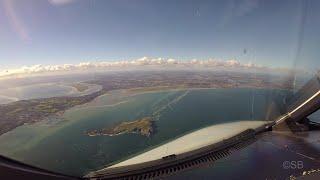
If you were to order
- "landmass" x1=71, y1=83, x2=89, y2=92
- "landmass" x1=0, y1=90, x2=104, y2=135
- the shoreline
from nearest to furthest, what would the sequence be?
"landmass" x1=0, y1=90, x2=104, y2=135
"landmass" x1=71, y1=83, x2=89, y2=92
the shoreline

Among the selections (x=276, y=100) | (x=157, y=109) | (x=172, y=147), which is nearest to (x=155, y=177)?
(x=172, y=147)

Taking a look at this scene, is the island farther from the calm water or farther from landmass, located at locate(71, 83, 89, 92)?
landmass, located at locate(71, 83, 89, 92)

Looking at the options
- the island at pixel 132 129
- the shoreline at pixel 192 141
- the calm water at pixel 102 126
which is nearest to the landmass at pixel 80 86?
the calm water at pixel 102 126

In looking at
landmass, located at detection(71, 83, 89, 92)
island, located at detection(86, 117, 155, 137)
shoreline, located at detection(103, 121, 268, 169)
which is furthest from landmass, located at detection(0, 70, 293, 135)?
shoreline, located at detection(103, 121, 268, 169)

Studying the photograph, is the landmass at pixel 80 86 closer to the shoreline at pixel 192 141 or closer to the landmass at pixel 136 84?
the landmass at pixel 136 84

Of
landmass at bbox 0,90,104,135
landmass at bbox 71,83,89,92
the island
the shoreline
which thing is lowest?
the shoreline

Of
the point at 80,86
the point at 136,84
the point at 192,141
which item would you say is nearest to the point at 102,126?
the point at 80,86

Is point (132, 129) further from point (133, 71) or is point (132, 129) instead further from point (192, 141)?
point (192, 141)
